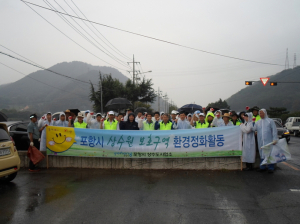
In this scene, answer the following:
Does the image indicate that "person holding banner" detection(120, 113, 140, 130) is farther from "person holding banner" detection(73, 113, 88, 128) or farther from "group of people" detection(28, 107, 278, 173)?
"person holding banner" detection(73, 113, 88, 128)

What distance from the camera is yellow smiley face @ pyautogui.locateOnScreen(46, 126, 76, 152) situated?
798 centimetres

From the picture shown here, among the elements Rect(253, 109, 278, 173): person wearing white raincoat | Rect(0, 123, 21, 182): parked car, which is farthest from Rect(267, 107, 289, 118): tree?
Rect(0, 123, 21, 182): parked car

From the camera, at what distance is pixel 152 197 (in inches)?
202

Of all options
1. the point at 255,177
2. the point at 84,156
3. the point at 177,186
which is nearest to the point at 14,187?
the point at 84,156

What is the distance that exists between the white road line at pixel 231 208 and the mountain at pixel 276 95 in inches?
3070

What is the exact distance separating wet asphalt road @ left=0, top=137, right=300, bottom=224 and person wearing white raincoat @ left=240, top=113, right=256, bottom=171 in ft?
1.21

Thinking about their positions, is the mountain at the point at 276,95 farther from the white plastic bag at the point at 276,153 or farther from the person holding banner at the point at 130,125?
the person holding banner at the point at 130,125

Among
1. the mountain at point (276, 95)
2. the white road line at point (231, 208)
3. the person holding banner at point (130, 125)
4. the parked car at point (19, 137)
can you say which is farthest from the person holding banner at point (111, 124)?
the mountain at point (276, 95)

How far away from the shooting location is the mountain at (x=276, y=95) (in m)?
83.9

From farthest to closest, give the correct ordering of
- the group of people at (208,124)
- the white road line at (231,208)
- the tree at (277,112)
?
the tree at (277,112), the group of people at (208,124), the white road line at (231,208)

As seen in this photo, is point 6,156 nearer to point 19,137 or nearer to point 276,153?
point 19,137

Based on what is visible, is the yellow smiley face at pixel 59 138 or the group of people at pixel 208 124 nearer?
the group of people at pixel 208 124

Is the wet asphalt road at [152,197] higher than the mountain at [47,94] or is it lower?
lower

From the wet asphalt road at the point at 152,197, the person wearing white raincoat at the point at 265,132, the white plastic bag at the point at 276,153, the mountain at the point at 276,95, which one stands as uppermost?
the mountain at the point at 276,95
